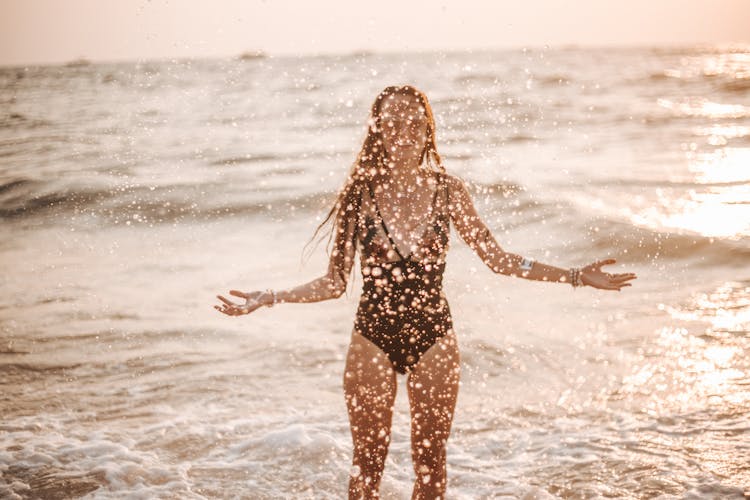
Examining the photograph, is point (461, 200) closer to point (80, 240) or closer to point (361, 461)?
point (361, 461)

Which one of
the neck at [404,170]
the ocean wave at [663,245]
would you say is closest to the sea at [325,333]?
the ocean wave at [663,245]

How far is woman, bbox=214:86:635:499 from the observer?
377 cm

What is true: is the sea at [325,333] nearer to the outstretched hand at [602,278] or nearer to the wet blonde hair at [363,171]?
the wet blonde hair at [363,171]

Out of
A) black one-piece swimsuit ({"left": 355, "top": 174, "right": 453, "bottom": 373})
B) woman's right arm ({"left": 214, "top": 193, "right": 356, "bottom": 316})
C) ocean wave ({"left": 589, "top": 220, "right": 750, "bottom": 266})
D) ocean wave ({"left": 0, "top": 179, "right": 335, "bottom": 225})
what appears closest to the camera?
black one-piece swimsuit ({"left": 355, "top": 174, "right": 453, "bottom": 373})

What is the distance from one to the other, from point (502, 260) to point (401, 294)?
0.56 metres

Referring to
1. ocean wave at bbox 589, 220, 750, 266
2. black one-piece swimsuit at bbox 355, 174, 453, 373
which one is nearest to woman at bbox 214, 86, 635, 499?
black one-piece swimsuit at bbox 355, 174, 453, 373

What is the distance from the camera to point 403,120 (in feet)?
12.5

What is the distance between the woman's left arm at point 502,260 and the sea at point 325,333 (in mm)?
1247

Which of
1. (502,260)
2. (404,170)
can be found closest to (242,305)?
(404,170)

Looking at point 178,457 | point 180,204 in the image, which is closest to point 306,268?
point 178,457

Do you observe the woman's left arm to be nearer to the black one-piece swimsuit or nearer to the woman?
the woman

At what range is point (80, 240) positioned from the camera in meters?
15.2

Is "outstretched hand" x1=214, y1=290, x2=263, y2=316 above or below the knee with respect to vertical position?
above

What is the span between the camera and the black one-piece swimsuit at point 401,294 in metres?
3.75
